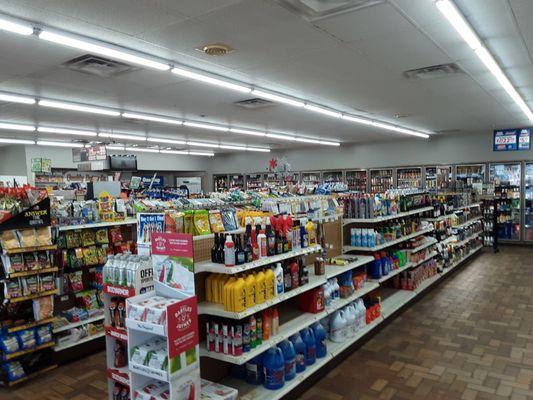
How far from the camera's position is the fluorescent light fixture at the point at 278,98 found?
6.51 m

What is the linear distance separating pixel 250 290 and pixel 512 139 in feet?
36.6

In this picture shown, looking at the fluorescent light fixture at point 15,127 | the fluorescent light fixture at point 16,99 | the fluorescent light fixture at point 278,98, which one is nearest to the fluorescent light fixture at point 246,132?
the fluorescent light fixture at point 278,98

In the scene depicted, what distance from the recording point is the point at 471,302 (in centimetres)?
639

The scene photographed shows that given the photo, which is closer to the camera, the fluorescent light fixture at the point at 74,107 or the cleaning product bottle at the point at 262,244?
the cleaning product bottle at the point at 262,244

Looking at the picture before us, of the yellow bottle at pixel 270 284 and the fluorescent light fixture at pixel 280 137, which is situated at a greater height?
the fluorescent light fixture at pixel 280 137

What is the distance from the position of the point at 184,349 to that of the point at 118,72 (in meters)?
4.02

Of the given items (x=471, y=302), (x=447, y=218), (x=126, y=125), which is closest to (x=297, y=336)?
(x=471, y=302)

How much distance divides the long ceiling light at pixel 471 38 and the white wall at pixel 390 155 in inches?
227

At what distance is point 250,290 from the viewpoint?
3.29 m

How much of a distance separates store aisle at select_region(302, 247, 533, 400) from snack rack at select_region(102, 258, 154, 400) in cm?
168

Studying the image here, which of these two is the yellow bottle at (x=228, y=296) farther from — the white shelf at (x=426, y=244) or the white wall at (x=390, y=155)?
the white wall at (x=390, y=155)

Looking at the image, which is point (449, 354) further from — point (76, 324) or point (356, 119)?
point (356, 119)

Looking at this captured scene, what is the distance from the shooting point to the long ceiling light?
10.9 ft

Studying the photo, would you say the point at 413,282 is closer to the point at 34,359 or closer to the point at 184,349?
the point at 184,349
